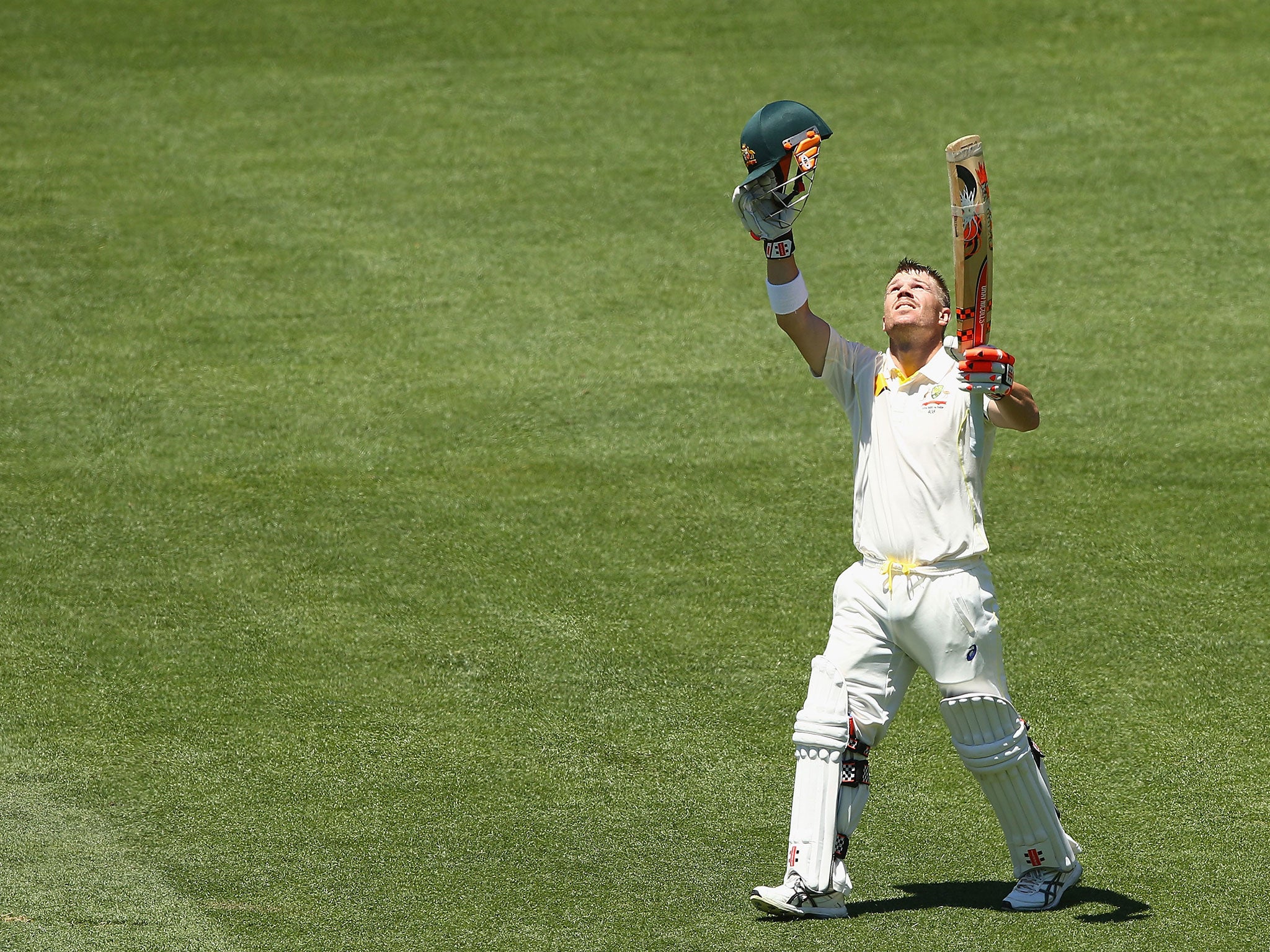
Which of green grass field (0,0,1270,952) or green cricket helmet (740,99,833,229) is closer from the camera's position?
green cricket helmet (740,99,833,229)

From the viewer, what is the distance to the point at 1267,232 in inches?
499

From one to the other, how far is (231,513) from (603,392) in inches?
103

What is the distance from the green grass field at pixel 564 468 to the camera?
5.99 metres

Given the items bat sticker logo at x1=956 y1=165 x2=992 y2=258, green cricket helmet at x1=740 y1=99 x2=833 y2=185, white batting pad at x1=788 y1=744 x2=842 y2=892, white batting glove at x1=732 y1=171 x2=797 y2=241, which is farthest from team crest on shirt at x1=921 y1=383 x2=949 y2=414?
white batting pad at x1=788 y1=744 x2=842 y2=892

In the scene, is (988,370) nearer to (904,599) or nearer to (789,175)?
(904,599)

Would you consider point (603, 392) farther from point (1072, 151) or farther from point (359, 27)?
point (359, 27)

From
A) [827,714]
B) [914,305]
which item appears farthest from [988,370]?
[827,714]

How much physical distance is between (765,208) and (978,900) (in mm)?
2434

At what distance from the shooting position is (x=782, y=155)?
560 cm

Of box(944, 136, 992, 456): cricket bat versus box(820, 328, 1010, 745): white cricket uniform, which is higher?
box(944, 136, 992, 456): cricket bat

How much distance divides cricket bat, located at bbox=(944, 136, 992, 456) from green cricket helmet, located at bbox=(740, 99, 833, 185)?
46 cm

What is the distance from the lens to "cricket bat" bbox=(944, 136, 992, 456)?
5.57 m

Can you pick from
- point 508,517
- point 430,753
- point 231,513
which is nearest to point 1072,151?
point 508,517

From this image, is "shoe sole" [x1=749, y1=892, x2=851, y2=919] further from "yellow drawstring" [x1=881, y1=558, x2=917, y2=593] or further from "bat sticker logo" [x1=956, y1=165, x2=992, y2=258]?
"bat sticker logo" [x1=956, y1=165, x2=992, y2=258]
